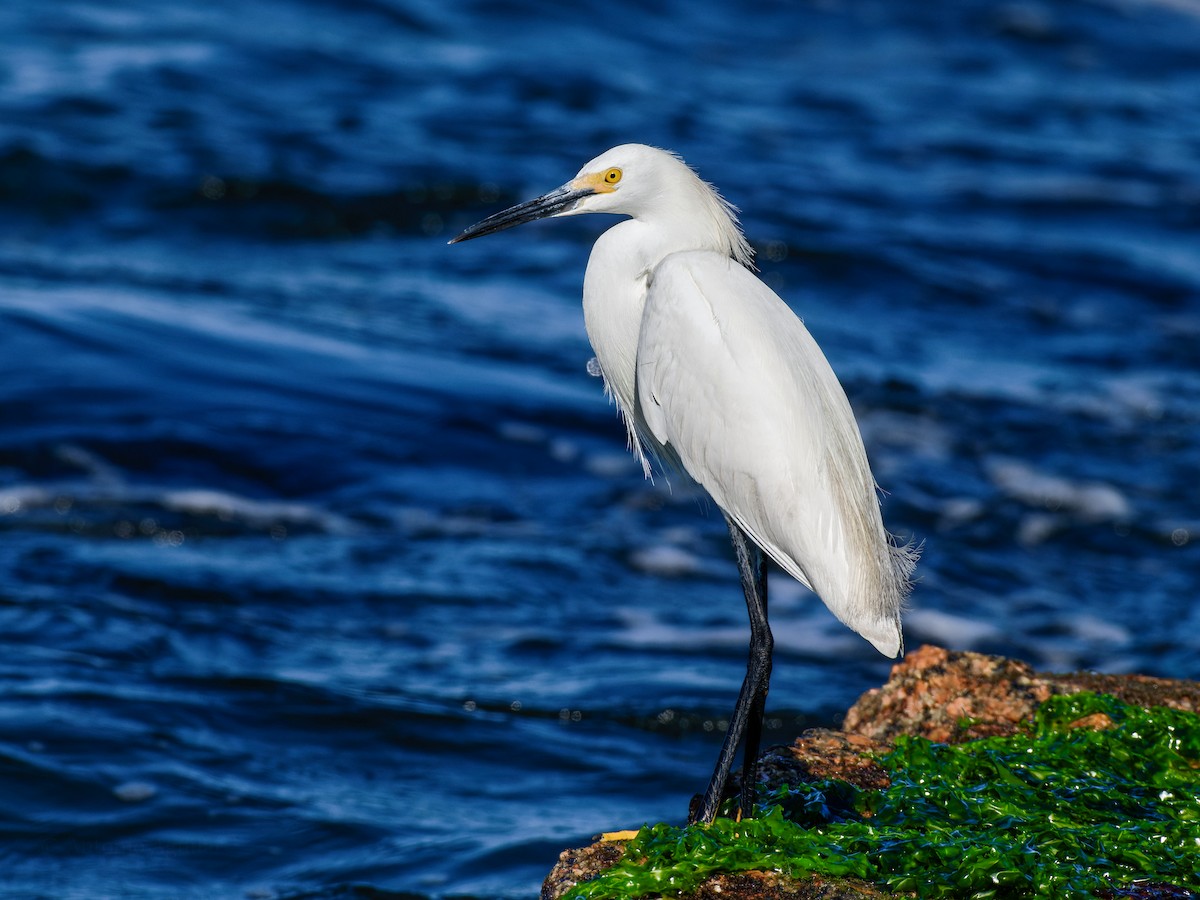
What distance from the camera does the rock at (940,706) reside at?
3.81 metres

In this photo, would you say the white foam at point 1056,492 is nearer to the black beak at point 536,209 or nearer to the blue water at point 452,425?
the blue water at point 452,425

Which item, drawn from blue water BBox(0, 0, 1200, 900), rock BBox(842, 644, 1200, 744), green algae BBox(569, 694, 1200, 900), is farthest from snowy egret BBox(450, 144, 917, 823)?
blue water BBox(0, 0, 1200, 900)

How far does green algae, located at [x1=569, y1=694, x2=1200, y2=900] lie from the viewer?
10.0 ft

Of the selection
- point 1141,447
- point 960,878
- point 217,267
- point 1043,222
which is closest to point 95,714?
point 960,878

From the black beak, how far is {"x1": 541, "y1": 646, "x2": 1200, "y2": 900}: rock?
161 cm

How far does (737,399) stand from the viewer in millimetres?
3752

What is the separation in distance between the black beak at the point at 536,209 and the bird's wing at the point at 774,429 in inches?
13.1

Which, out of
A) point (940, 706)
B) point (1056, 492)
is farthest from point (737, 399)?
point (1056, 492)

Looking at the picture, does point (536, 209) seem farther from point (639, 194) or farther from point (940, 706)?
point (940, 706)

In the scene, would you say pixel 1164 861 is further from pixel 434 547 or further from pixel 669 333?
pixel 434 547

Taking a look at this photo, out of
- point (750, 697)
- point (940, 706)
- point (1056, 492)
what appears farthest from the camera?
point (1056, 492)

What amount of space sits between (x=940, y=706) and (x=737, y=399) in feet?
3.95

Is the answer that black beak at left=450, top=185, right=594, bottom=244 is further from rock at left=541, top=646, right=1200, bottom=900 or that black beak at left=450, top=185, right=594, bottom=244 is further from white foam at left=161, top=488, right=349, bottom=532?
white foam at left=161, top=488, right=349, bottom=532

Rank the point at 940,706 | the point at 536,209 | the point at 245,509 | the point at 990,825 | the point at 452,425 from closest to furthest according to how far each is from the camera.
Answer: the point at 990,825 → the point at 536,209 → the point at 940,706 → the point at 245,509 → the point at 452,425
